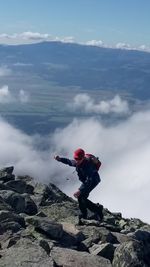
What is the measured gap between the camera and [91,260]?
1538cm

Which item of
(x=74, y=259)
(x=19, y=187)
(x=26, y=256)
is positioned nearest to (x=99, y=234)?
(x=74, y=259)

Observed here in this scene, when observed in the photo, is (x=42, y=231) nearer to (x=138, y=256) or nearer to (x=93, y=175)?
(x=138, y=256)

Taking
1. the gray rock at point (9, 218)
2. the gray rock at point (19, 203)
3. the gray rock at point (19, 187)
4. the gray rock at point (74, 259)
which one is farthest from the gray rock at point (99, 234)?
the gray rock at point (19, 187)

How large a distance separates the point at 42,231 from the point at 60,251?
197 centimetres

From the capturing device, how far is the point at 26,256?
1427 cm

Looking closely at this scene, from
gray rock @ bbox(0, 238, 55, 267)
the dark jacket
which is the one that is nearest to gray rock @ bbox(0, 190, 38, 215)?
the dark jacket

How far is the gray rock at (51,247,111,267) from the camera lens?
15.0m

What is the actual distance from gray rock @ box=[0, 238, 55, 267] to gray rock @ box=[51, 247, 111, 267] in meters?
0.67

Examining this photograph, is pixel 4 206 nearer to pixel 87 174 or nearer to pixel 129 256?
pixel 87 174

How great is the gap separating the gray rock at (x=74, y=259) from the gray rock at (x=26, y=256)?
67 cm

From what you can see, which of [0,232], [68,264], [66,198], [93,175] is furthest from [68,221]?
[66,198]

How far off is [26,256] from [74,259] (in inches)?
69.0

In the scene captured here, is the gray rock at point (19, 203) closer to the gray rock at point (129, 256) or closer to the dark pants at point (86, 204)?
the dark pants at point (86, 204)

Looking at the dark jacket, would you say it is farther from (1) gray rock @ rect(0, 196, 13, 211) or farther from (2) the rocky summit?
→ (1) gray rock @ rect(0, 196, 13, 211)
